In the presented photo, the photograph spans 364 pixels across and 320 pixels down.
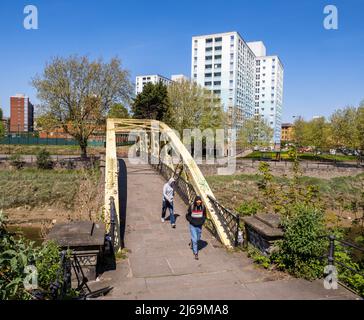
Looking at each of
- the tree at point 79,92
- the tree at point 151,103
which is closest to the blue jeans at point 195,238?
the tree at point 79,92

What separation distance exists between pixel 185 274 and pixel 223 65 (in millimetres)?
75722

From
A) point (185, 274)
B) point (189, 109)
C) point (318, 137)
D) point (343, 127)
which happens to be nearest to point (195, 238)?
point (185, 274)

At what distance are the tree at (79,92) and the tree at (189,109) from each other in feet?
28.4

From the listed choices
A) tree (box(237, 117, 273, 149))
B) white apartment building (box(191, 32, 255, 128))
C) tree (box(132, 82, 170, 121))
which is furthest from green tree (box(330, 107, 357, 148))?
white apartment building (box(191, 32, 255, 128))

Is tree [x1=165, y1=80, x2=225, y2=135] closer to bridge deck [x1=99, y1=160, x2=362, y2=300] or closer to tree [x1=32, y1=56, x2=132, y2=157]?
tree [x1=32, y1=56, x2=132, y2=157]

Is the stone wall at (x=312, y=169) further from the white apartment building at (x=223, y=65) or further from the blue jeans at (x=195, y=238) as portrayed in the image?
the white apartment building at (x=223, y=65)

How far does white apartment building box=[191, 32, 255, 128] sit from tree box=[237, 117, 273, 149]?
26036 millimetres

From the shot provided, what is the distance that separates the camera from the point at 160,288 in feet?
17.3

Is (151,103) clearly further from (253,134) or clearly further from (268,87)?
(268,87)

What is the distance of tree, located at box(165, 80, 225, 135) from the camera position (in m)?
35.8

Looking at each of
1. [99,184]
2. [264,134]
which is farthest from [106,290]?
[264,134]

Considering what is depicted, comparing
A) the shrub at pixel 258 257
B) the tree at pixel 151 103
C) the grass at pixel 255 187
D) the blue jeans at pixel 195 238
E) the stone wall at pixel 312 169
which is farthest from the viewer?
the tree at pixel 151 103

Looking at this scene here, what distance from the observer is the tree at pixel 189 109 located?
35.8m

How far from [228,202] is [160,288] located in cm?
1702
